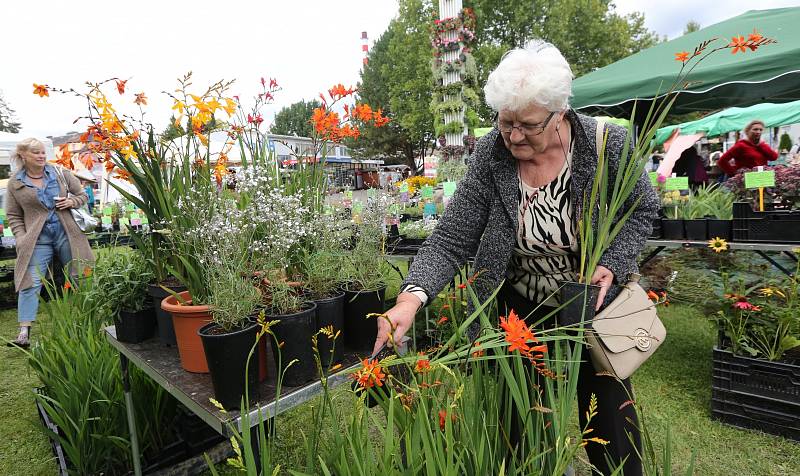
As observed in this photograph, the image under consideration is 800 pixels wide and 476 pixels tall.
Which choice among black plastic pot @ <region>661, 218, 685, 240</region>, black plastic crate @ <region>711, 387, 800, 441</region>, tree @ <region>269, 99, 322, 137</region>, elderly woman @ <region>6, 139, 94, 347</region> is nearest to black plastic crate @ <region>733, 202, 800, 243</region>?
black plastic pot @ <region>661, 218, 685, 240</region>

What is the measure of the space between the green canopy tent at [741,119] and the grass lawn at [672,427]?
7.82 meters

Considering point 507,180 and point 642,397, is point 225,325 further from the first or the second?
point 642,397

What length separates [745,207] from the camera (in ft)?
9.81

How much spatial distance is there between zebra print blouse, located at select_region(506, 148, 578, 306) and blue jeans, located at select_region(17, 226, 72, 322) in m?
3.71

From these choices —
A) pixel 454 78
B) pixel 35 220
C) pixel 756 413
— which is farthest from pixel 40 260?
pixel 756 413

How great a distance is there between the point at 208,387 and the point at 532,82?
1.13 meters

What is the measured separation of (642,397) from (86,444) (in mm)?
2603

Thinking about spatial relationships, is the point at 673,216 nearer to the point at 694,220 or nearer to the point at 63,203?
the point at 694,220

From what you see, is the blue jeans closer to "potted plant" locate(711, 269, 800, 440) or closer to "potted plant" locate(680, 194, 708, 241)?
"potted plant" locate(711, 269, 800, 440)

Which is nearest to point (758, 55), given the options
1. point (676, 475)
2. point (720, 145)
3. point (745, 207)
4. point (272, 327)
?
point (745, 207)

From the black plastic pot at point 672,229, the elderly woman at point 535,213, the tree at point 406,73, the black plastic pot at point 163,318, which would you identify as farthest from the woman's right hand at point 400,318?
the tree at point 406,73

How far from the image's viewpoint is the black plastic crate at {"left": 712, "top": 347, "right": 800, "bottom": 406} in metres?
2.15

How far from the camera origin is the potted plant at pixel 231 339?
3.75ft

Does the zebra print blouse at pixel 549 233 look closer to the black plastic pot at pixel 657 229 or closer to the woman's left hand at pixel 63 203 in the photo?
the black plastic pot at pixel 657 229
